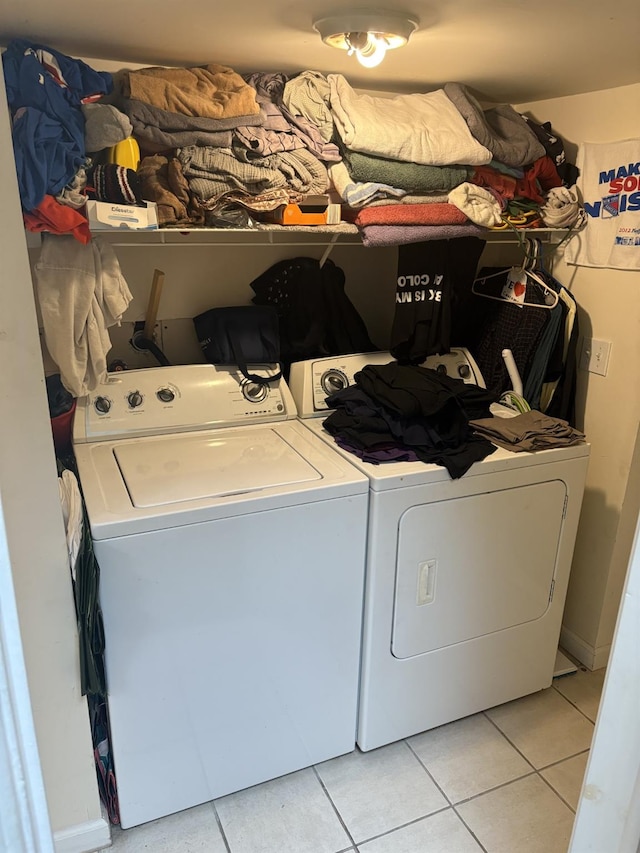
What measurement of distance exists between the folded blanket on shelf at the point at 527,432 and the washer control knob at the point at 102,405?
1108 millimetres

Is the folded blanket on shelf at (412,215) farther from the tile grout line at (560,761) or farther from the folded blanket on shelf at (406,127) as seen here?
the tile grout line at (560,761)

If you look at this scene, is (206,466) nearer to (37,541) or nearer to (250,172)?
(37,541)

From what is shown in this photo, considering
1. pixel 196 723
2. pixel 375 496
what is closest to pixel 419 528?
pixel 375 496

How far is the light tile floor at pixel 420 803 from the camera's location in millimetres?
1726

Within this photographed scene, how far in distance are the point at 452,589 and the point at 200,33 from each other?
160 centimetres

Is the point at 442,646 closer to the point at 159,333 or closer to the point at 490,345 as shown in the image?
Answer: the point at 490,345

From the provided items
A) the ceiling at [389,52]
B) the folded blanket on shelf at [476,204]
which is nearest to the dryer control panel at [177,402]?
the folded blanket on shelf at [476,204]

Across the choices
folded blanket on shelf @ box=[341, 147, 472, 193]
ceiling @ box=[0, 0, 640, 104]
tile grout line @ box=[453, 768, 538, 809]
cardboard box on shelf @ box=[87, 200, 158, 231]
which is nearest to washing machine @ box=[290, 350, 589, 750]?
tile grout line @ box=[453, 768, 538, 809]

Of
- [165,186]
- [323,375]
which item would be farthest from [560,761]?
[165,186]

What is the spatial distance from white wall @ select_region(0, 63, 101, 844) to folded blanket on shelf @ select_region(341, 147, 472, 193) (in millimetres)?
996

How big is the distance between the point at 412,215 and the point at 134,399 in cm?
100

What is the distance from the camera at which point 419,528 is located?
179 centimetres

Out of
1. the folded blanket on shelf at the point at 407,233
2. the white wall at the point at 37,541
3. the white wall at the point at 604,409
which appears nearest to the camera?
the white wall at the point at 37,541

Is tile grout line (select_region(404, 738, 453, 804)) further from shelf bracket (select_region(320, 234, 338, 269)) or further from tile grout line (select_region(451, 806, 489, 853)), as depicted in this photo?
shelf bracket (select_region(320, 234, 338, 269))
